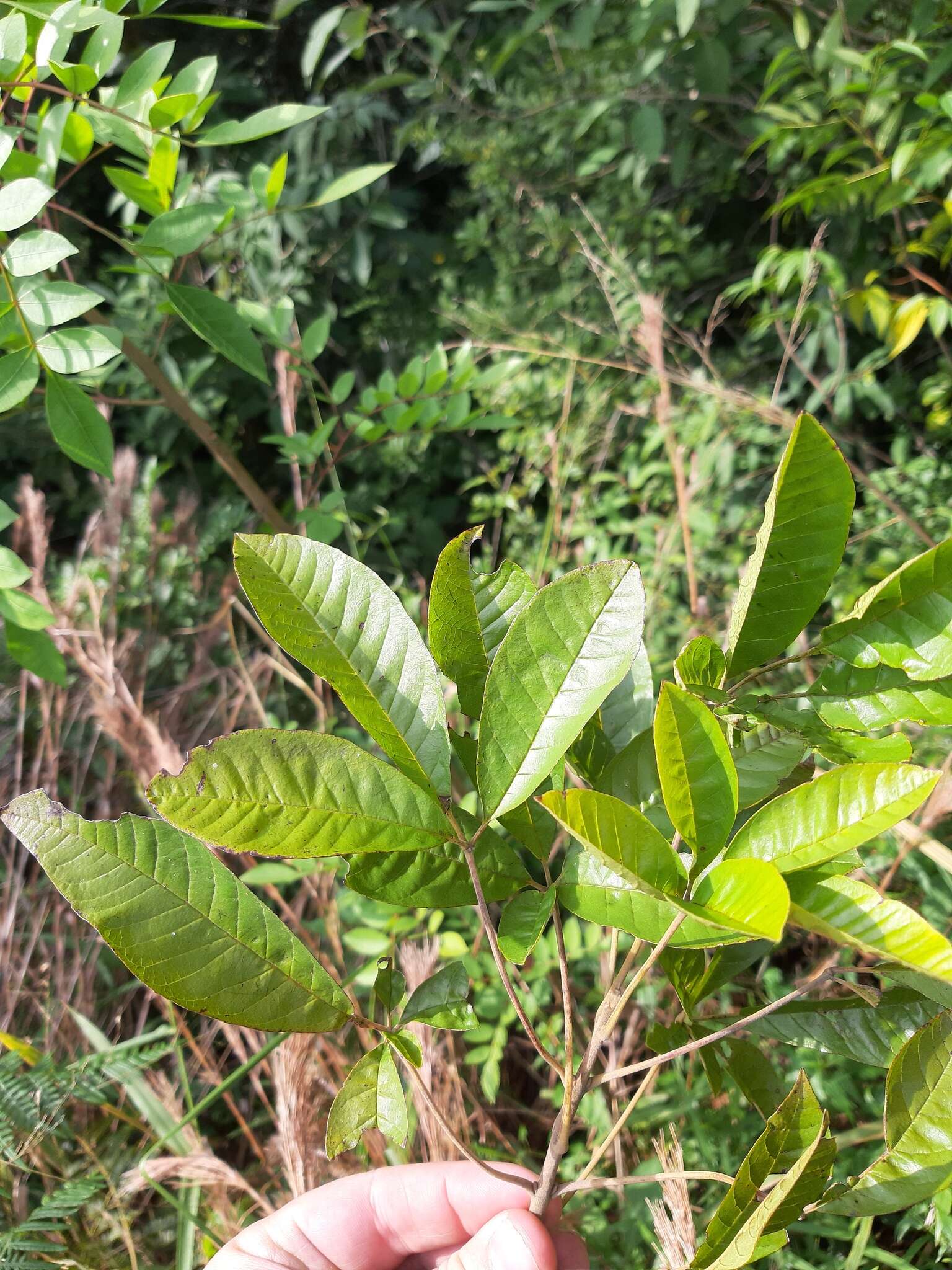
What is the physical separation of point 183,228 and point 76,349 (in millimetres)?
133

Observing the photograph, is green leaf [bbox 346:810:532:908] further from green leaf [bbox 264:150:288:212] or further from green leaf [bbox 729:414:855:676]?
green leaf [bbox 264:150:288:212]

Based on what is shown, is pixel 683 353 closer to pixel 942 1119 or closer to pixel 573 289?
pixel 573 289

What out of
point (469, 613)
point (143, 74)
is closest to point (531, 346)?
point (143, 74)

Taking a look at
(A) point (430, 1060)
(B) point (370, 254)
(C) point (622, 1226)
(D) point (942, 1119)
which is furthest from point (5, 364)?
(B) point (370, 254)

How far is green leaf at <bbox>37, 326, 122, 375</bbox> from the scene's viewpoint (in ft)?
1.81

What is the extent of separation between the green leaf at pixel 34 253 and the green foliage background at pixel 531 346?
0.22 metres

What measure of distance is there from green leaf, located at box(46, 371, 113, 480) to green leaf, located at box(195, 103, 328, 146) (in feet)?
0.71

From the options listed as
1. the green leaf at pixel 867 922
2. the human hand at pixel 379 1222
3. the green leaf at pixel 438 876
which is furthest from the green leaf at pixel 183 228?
the human hand at pixel 379 1222

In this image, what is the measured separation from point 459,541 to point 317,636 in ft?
0.26

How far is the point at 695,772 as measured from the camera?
0.31m

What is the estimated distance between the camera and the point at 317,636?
35 centimetres

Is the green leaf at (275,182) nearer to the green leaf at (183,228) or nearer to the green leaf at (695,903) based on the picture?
the green leaf at (183,228)

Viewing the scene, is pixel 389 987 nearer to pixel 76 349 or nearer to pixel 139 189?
pixel 76 349

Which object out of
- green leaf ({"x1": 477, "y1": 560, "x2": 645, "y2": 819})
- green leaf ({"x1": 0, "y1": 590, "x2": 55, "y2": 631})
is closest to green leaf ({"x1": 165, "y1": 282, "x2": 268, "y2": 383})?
green leaf ({"x1": 0, "y1": 590, "x2": 55, "y2": 631})
